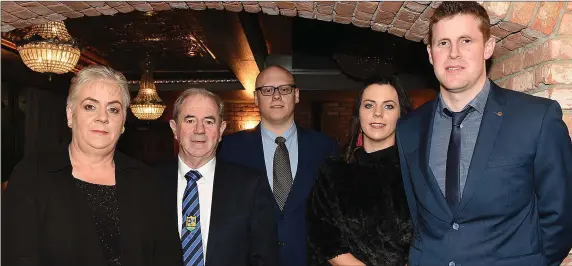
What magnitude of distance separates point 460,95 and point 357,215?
801 millimetres

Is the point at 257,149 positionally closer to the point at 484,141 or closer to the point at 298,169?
the point at 298,169

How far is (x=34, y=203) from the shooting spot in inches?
75.0

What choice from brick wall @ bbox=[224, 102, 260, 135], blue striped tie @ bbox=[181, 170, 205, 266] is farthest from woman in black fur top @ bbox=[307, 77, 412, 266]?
brick wall @ bbox=[224, 102, 260, 135]

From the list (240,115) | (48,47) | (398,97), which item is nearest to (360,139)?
(398,97)

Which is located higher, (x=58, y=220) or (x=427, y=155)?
(x=427, y=155)

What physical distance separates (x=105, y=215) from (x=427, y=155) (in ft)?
4.58

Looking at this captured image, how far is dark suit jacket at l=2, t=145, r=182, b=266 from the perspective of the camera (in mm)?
1875

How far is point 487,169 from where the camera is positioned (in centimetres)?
182

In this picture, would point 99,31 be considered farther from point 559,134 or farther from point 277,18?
point 559,134

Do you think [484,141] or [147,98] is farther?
[147,98]

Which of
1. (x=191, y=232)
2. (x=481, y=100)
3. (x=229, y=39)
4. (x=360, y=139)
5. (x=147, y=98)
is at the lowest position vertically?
(x=191, y=232)

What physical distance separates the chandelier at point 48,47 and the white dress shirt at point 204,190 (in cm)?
376

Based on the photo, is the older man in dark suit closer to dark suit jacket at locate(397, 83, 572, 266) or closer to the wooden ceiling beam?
dark suit jacket at locate(397, 83, 572, 266)

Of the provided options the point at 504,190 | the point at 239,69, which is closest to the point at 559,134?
the point at 504,190
